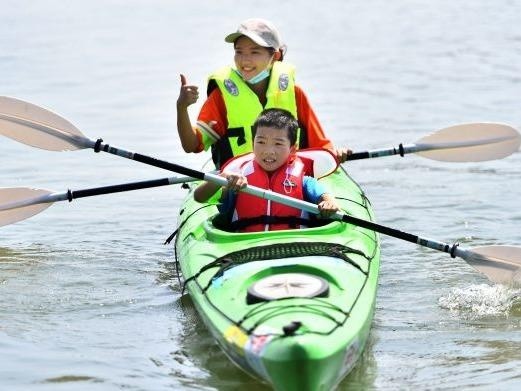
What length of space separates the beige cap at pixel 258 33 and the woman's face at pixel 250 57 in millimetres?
44

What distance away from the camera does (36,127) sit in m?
6.71

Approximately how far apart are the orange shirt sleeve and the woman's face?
0.26 meters

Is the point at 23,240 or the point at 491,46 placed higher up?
the point at 491,46

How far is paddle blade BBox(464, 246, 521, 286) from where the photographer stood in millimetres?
5875

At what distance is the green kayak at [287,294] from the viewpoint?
4.27 metres

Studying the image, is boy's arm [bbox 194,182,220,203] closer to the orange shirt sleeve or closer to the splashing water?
the orange shirt sleeve

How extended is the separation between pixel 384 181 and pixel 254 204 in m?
3.50

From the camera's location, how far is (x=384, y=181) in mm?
9227

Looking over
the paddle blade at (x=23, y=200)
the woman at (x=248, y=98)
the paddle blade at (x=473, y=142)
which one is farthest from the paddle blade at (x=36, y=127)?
the paddle blade at (x=473, y=142)

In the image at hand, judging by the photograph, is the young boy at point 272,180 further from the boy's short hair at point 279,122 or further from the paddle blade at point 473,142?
the paddle blade at point 473,142

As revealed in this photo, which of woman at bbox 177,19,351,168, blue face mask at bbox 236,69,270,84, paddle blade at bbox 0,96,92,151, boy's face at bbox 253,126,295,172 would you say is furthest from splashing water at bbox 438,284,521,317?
paddle blade at bbox 0,96,92,151

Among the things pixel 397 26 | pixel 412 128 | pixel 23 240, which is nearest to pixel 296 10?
pixel 397 26

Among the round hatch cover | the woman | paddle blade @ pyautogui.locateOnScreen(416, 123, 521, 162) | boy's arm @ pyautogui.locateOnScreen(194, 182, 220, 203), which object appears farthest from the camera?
paddle blade @ pyautogui.locateOnScreen(416, 123, 521, 162)

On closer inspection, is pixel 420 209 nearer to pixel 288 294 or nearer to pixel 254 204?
pixel 254 204
